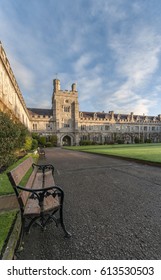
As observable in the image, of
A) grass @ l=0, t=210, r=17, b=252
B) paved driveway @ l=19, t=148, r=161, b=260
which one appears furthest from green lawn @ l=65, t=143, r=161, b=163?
grass @ l=0, t=210, r=17, b=252

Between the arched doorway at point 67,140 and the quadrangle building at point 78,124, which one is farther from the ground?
the quadrangle building at point 78,124

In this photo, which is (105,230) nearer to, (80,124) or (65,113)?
(65,113)

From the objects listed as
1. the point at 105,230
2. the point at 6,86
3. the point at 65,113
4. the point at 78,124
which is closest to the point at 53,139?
the point at 65,113

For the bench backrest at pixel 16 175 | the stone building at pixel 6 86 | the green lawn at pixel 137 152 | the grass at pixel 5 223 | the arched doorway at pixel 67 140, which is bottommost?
the grass at pixel 5 223

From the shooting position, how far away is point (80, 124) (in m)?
56.3

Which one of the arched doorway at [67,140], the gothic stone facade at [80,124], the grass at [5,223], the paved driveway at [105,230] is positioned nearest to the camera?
the paved driveway at [105,230]

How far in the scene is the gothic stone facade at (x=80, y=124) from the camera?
171ft

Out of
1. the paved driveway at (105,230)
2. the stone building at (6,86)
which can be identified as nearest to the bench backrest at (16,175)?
the paved driveway at (105,230)

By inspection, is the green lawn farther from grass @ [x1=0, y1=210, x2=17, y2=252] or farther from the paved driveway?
grass @ [x1=0, y1=210, x2=17, y2=252]

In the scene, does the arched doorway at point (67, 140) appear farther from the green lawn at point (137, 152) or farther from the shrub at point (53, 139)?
the green lawn at point (137, 152)

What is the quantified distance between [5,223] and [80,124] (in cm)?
5431

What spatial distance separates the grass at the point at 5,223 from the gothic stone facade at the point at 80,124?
48985 millimetres

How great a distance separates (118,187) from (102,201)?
1327mm

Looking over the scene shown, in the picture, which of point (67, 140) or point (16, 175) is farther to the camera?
point (67, 140)
